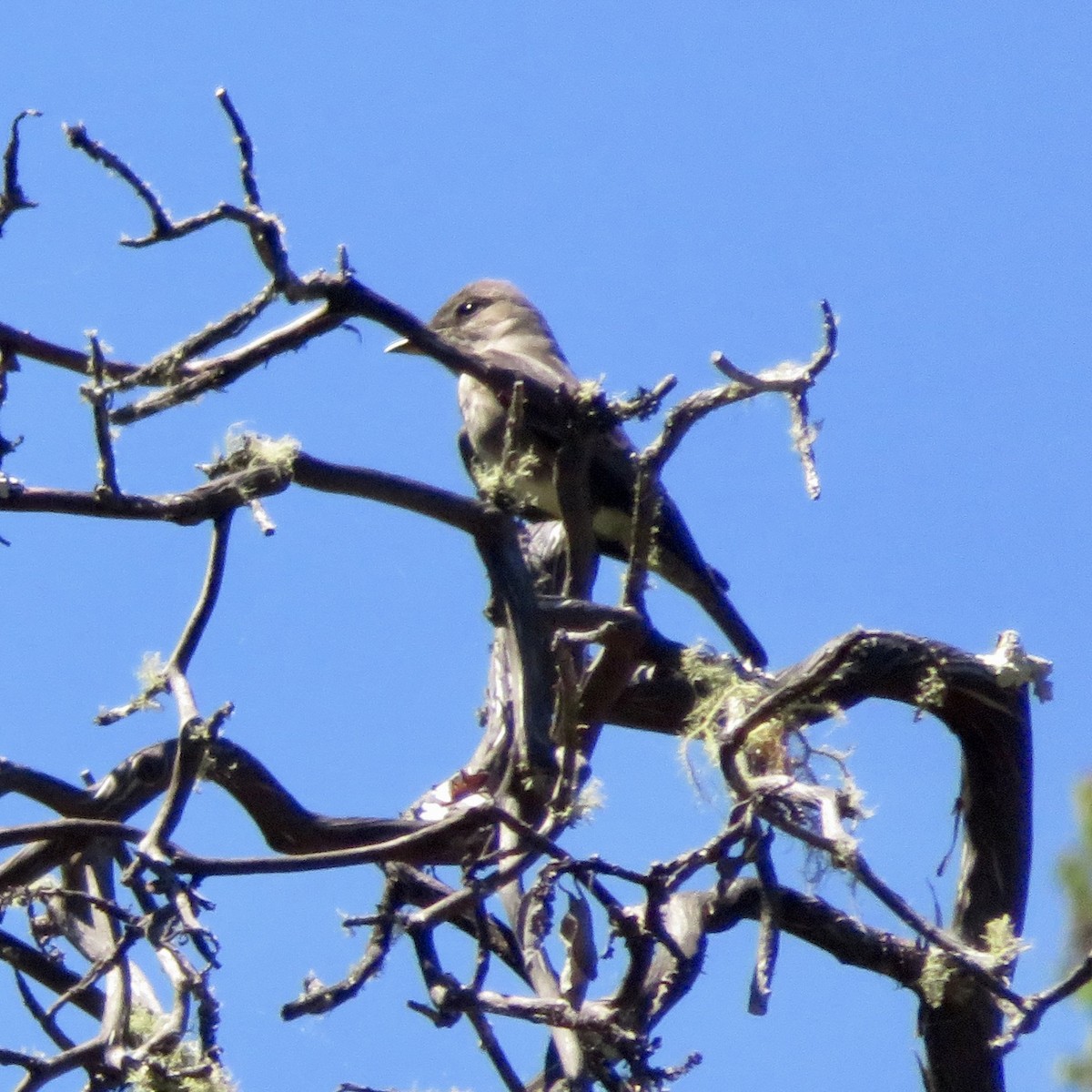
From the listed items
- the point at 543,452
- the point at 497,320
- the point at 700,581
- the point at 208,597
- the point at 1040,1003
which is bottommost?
the point at 1040,1003

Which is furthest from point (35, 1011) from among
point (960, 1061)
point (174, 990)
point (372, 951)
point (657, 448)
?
point (960, 1061)

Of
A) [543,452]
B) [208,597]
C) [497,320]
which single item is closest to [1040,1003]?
[208,597]

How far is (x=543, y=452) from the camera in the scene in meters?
5.14

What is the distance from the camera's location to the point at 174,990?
8.99 feet

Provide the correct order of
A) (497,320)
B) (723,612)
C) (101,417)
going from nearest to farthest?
(101,417) < (723,612) < (497,320)

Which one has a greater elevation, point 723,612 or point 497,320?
point 497,320

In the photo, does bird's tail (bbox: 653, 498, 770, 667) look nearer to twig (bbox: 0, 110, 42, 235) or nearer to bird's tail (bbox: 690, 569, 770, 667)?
bird's tail (bbox: 690, 569, 770, 667)

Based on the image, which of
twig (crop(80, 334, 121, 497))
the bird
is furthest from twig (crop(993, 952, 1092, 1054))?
twig (crop(80, 334, 121, 497))

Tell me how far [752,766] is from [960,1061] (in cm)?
92

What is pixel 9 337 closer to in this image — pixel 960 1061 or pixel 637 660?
pixel 637 660

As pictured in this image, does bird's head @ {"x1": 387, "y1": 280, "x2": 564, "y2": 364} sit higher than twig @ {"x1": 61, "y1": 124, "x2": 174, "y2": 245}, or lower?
higher

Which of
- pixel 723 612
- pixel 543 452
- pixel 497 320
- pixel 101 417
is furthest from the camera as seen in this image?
pixel 497 320

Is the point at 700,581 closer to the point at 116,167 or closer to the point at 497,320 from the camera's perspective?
the point at 497,320

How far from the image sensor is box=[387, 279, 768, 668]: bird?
15.7 ft
